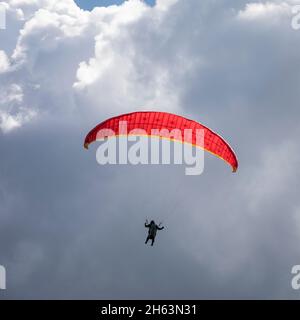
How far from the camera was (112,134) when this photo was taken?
60562 mm

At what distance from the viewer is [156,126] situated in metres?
61.3

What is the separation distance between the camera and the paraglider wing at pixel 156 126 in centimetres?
6022

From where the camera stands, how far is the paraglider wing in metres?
60.2
